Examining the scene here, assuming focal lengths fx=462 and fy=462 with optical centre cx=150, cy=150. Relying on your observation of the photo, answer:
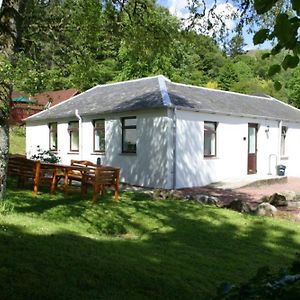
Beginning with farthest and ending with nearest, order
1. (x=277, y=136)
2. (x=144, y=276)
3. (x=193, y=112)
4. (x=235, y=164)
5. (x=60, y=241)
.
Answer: (x=277, y=136) → (x=235, y=164) → (x=193, y=112) → (x=60, y=241) → (x=144, y=276)

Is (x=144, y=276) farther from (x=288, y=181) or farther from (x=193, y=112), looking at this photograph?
(x=288, y=181)

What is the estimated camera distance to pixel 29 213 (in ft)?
31.5

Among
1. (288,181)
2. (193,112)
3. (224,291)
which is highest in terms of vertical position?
(193,112)

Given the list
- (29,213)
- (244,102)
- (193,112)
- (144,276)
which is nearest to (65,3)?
(29,213)

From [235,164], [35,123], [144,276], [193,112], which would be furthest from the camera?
[35,123]

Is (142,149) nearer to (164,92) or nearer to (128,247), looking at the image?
(164,92)

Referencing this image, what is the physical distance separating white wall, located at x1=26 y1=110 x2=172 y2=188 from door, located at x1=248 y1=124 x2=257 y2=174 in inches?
231

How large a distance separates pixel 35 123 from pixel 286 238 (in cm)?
1982

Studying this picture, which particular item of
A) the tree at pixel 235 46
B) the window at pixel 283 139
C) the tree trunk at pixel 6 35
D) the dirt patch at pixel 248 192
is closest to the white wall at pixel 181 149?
the window at pixel 283 139

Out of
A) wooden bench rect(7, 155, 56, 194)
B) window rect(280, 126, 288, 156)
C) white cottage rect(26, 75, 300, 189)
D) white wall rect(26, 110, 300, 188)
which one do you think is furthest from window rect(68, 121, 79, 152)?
window rect(280, 126, 288, 156)

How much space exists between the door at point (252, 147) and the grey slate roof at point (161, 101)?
27.8 inches

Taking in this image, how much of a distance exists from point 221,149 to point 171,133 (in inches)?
134

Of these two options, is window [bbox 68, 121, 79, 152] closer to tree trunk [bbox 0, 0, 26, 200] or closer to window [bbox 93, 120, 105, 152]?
window [bbox 93, 120, 105, 152]

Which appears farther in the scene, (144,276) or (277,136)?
(277,136)
